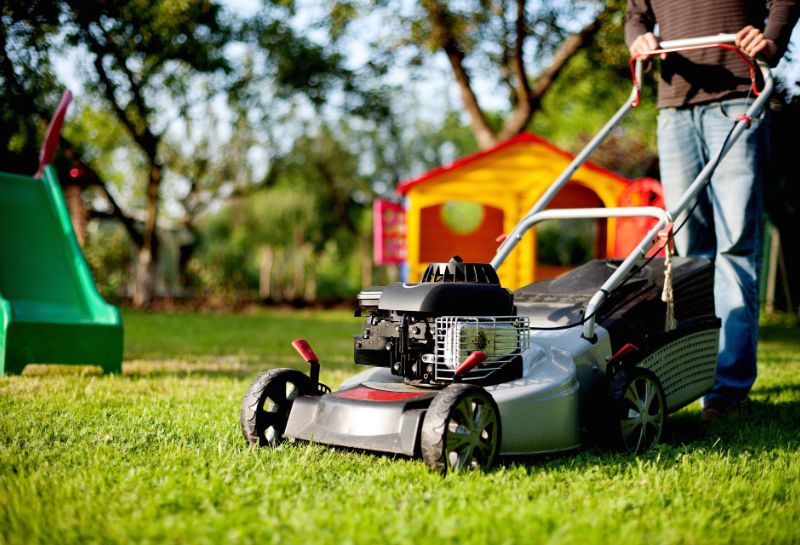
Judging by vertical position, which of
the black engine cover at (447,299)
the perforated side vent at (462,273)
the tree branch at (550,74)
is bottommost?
the black engine cover at (447,299)

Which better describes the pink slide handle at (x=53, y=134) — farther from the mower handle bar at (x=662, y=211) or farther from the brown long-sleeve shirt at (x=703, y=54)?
the brown long-sleeve shirt at (x=703, y=54)

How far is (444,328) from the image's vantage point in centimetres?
251

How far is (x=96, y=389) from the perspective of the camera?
3.89m

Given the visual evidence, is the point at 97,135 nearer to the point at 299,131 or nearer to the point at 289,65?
the point at 289,65

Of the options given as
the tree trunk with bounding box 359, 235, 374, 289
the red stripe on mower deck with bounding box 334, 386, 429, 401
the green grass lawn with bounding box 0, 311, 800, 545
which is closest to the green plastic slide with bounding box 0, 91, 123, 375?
the green grass lawn with bounding box 0, 311, 800, 545

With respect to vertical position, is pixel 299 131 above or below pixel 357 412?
above

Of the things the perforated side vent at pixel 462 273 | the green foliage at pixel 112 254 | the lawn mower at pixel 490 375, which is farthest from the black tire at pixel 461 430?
the green foliage at pixel 112 254

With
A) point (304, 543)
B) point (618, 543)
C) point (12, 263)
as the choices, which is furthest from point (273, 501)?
point (12, 263)

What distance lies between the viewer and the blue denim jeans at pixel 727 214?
356cm

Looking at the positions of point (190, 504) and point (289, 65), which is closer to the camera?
point (190, 504)

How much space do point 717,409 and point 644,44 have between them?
1671 mm

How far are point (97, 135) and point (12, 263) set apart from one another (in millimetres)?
10320

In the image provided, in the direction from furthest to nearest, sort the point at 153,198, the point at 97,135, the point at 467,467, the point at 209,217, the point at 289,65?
the point at 209,217 → the point at 97,135 → the point at 153,198 → the point at 289,65 → the point at 467,467

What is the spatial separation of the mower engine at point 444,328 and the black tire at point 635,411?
0.34 meters
